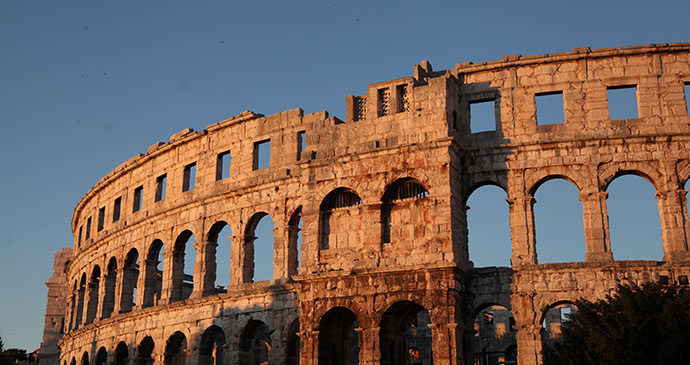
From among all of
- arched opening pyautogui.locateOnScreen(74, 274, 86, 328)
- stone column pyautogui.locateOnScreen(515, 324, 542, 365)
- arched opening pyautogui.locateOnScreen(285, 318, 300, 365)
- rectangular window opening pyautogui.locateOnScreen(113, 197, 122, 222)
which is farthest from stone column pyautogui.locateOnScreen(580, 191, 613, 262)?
arched opening pyautogui.locateOnScreen(74, 274, 86, 328)

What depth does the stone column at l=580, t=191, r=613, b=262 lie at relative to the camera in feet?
72.5

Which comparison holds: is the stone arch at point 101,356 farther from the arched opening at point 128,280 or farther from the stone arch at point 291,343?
the stone arch at point 291,343

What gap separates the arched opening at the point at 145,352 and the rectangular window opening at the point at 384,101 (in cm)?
1287

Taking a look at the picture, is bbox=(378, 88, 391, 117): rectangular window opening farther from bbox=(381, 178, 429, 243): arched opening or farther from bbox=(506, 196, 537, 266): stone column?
bbox=(506, 196, 537, 266): stone column

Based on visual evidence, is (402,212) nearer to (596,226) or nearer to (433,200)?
(433,200)

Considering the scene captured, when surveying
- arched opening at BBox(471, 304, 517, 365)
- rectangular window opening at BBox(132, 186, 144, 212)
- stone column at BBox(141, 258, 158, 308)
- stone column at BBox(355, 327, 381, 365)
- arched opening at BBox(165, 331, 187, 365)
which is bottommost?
stone column at BBox(355, 327, 381, 365)

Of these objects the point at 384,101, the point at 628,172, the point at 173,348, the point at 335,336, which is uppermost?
the point at 384,101

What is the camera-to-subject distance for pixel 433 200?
22.0 meters

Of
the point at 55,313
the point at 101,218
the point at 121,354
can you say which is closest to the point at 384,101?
the point at 121,354

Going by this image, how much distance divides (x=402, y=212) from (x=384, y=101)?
3.70 m

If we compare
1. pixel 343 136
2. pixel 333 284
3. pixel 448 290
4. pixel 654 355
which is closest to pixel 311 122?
pixel 343 136

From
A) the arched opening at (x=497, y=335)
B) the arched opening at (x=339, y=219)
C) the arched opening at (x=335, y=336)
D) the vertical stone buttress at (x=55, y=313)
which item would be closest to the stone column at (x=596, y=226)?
the arched opening at (x=339, y=219)

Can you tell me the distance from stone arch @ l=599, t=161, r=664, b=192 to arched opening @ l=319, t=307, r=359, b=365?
806cm

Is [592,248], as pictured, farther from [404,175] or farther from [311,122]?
[311,122]
